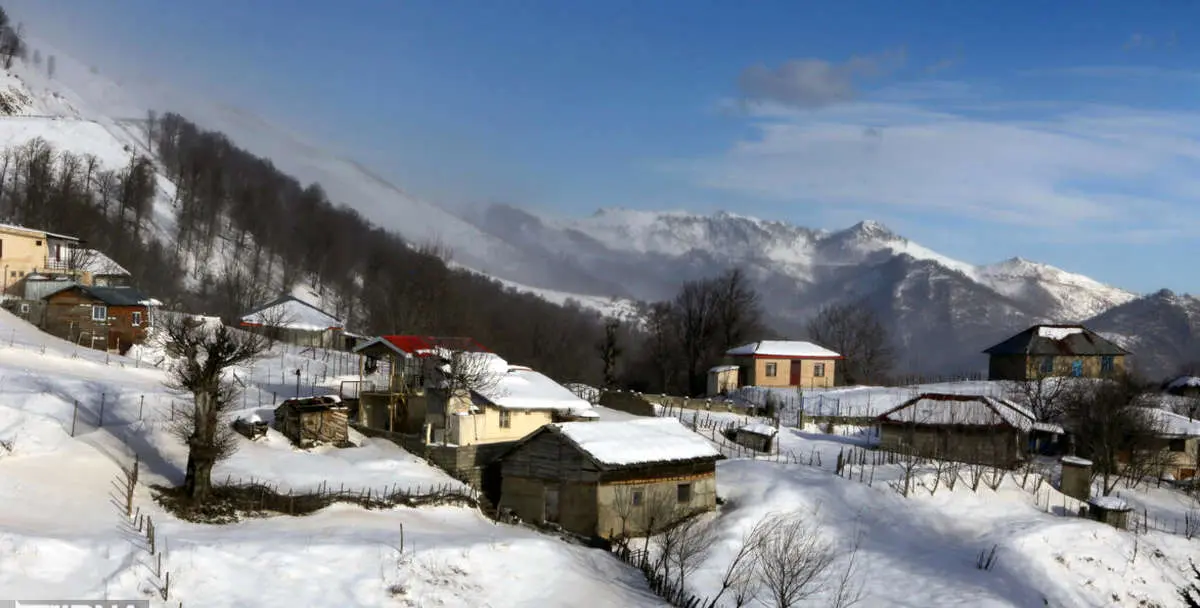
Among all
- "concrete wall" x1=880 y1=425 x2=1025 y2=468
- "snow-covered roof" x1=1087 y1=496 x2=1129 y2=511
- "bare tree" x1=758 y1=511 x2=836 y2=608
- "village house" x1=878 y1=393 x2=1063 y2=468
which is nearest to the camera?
"bare tree" x1=758 y1=511 x2=836 y2=608

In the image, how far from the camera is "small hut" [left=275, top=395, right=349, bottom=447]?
33.9 meters

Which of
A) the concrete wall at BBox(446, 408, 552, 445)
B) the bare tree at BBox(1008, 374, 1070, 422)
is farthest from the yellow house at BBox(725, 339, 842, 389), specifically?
the concrete wall at BBox(446, 408, 552, 445)

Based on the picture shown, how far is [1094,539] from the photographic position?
31.7 meters

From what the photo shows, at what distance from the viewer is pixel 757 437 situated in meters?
43.3

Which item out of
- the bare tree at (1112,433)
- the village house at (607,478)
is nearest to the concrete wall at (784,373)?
the bare tree at (1112,433)

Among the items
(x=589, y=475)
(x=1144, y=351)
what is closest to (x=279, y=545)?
(x=589, y=475)

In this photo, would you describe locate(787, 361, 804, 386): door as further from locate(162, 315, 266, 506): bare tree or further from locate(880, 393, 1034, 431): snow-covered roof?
locate(162, 315, 266, 506): bare tree

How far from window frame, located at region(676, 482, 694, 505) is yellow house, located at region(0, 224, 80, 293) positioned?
43412 mm

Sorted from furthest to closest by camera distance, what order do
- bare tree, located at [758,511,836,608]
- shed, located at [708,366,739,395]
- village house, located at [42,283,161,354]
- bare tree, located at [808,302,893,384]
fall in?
bare tree, located at [808,302,893,384]
shed, located at [708,366,739,395]
village house, located at [42,283,161,354]
bare tree, located at [758,511,836,608]

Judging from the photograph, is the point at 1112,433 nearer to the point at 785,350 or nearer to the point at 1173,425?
the point at 1173,425

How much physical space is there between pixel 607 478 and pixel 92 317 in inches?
1255

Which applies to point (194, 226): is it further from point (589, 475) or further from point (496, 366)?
point (589, 475)

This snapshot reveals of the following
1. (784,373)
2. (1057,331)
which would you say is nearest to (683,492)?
(784,373)

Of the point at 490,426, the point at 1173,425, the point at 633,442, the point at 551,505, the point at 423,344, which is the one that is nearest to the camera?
the point at 551,505
